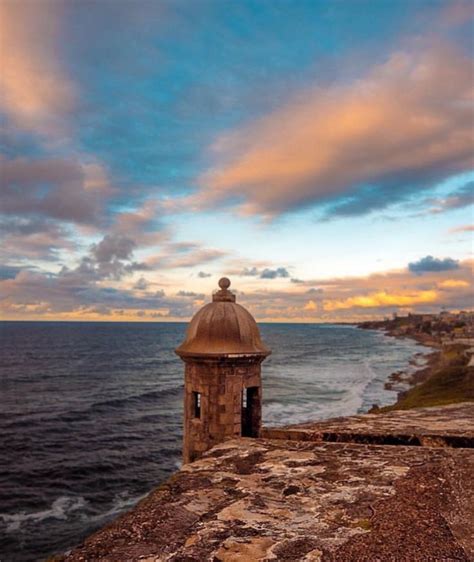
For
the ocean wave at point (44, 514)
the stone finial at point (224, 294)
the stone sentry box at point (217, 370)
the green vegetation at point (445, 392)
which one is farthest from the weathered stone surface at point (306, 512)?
the green vegetation at point (445, 392)

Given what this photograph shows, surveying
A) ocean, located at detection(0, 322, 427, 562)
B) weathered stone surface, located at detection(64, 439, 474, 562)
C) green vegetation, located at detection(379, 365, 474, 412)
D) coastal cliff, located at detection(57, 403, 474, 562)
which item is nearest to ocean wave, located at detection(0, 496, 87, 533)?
ocean, located at detection(0, 322, 427, 562)

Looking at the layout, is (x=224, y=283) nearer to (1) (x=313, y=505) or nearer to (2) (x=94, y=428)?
(1) (x=313, y=505)

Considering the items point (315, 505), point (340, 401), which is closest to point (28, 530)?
point (315, 505)

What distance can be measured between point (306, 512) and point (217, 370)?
400 centimetres

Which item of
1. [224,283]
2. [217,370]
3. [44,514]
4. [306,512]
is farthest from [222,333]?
[44,514]

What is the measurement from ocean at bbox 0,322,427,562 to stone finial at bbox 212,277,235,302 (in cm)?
1314

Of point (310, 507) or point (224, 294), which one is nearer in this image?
point (310, 507)

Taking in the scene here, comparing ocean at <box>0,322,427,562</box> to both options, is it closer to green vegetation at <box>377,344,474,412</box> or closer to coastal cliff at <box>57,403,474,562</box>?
green vegetation at <box>377,344,474,412</box>

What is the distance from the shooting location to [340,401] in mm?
42969

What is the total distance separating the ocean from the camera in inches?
770

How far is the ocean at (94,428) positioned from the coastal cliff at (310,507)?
1439 cm

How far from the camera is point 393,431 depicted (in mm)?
7621

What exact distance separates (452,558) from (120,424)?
112 ft

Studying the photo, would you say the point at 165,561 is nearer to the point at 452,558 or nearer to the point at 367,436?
the point at 452,558
